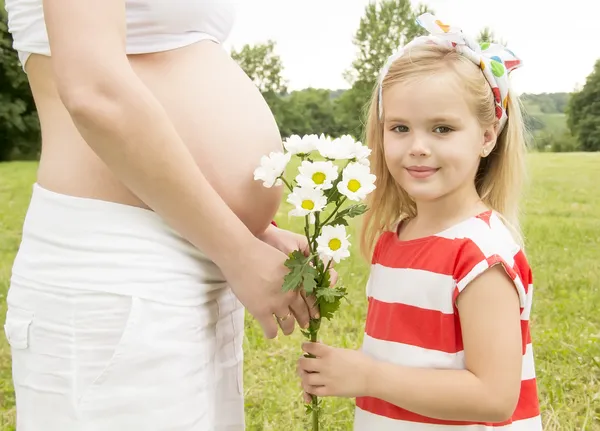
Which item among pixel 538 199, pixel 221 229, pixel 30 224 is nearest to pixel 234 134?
pixel 221 229

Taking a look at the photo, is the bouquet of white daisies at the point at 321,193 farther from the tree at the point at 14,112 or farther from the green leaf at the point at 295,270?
the tree at the point at 14,112

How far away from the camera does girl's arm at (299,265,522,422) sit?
1.47 meters

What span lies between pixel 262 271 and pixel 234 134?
0.96 ft

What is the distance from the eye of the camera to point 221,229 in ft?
4.12

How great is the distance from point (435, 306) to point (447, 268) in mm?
85

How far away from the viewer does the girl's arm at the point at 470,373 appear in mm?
1469

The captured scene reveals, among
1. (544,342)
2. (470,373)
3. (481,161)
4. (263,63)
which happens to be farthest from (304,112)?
(470,373)

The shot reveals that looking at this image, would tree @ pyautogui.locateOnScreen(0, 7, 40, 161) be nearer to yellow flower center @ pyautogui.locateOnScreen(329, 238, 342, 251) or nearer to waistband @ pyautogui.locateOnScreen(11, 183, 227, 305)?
waistband @ pyautogui.locateOnScreen(11, 183, 227, 305)

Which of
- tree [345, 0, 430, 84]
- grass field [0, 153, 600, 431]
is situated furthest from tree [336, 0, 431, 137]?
grass field [0, 153, 600, 431]

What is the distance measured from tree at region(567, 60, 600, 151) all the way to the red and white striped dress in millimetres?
23270

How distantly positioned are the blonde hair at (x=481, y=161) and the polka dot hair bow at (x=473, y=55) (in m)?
0.02

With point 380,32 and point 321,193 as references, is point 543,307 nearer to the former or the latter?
point 321,193

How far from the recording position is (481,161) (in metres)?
1.82

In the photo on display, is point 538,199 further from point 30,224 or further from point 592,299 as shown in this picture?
point 30,224
